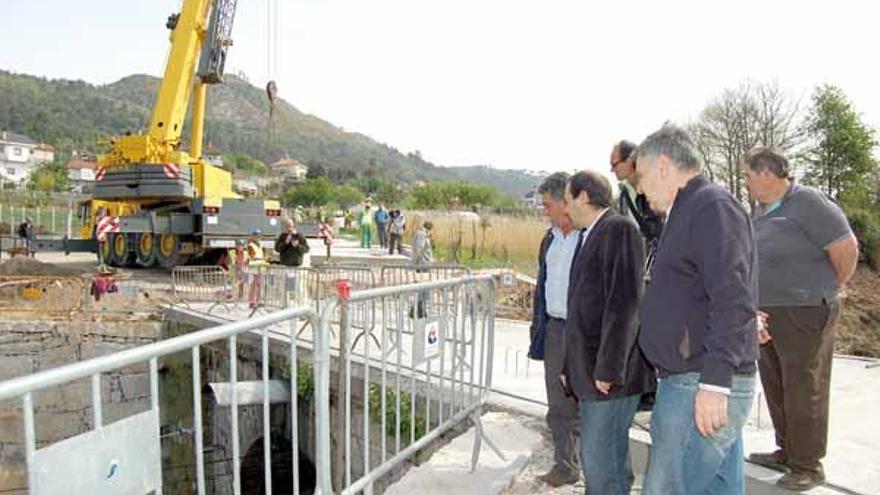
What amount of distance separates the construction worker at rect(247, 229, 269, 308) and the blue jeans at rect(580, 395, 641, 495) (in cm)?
901

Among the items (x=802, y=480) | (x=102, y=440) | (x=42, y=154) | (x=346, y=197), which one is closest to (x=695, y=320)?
(x=802, y=480)

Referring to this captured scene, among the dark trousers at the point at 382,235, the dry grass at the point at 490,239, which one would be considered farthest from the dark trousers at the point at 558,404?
the dark trousers at the point at 382,235

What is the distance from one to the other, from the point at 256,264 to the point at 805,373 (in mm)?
11225

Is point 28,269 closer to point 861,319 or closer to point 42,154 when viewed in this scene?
point 861,319

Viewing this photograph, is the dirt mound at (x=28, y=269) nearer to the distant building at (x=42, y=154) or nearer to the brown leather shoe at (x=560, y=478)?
the brown leather shoe at (x=560, y=478)

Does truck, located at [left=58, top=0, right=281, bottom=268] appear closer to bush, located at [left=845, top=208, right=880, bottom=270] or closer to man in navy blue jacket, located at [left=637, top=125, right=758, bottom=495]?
man in navy blue jacket, located at [left=637, top=125, right=758, bottom=495]

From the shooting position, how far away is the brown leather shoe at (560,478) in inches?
154

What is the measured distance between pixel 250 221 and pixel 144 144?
118 inches

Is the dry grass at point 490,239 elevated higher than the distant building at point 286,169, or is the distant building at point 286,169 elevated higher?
the distant building at point 286,169

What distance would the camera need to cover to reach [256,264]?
13336 millimetres

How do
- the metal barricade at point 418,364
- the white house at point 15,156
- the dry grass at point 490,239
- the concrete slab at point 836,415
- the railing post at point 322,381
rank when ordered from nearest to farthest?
the railing post at point 322,381
the metal barricade at point 418,364
the concrete slab at point 836,415
the dry grass at point 490,239
the white house at point 15,156

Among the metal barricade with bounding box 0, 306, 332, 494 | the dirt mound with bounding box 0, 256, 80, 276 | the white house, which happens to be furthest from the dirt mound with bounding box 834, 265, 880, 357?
the white house

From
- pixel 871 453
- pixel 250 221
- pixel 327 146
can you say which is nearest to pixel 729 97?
pixel 250 221

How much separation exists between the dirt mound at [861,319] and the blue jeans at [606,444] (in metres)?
13.0
